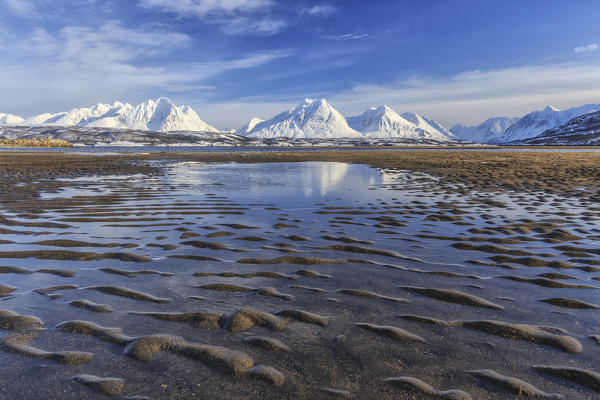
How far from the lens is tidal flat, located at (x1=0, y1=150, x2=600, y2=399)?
3.91m

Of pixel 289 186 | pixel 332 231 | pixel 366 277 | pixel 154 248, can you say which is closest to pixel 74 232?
pixel 154 248

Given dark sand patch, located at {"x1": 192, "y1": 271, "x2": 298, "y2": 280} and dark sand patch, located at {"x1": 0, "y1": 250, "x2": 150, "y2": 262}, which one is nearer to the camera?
dark sand patch, located at {"x1": 192, "y1": 271, "x2": 298, "y2": 280}

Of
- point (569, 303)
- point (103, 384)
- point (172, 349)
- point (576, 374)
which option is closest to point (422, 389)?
point (576, 374)

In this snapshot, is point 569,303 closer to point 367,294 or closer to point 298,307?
point 367,294

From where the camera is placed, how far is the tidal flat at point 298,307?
391 cm

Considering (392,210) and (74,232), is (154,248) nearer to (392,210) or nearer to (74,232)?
(74,232)

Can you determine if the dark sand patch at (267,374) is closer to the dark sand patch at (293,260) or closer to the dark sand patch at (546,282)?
the dark sand patch at (293,260)

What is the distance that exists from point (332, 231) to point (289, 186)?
1219 centimetres

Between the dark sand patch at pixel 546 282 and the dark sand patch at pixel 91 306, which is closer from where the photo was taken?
the dark sand patch at pixel 91 306

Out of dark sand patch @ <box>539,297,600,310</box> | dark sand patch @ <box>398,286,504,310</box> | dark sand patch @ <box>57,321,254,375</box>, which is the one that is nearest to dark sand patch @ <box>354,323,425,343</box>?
dark sand patch @ <box>398,286,504,310</box>

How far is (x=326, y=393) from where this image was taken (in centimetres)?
370

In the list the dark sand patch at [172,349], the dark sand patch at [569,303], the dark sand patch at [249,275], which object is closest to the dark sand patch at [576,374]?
the dark sand patch at [569,303]

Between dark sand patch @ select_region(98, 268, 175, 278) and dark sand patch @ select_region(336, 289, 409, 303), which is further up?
dark sand patch @ select_region(98, 268, 175, 278)

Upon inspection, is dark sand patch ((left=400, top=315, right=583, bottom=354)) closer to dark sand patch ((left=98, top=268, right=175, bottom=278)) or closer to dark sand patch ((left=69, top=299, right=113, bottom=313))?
dark sand patch ((left=69, top=299, right=113, bottom=313))
